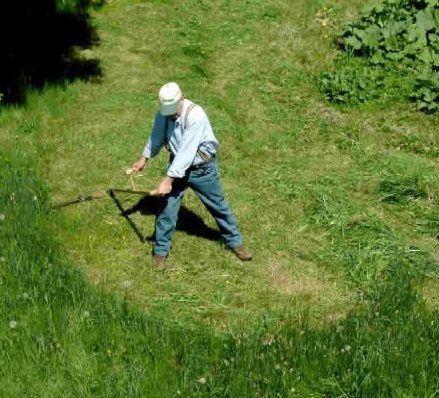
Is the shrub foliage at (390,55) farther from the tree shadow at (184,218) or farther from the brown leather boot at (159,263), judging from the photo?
the brown leather boot at (159,263)

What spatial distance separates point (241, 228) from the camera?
7.41 metres

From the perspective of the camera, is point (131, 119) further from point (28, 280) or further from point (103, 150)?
point (28, 280)

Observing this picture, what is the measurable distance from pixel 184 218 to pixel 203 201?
37.6 inches

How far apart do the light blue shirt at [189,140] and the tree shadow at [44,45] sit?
11.9 feet

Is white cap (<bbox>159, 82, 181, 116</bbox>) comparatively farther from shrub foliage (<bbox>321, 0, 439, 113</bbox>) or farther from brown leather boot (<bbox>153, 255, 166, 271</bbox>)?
shrub foliage (<bbox>321, 0, 439, 113</bbox>)

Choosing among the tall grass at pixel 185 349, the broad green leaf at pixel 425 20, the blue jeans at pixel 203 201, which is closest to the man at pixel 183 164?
the blue jeans at pixel 203 201

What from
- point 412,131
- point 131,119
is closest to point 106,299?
point 131,119

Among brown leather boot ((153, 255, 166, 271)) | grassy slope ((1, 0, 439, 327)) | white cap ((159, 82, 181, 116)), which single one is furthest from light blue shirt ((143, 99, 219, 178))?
grassy slope ((1, 0, 439, 327))

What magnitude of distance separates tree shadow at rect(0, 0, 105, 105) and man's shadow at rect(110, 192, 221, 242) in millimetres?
2468

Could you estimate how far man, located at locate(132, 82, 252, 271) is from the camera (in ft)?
19.7

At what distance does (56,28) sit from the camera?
1094cm

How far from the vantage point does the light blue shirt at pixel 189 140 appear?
237 inches

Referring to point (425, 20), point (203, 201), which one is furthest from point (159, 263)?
point (425, 20)

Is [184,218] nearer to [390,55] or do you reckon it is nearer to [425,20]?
[390,55]
